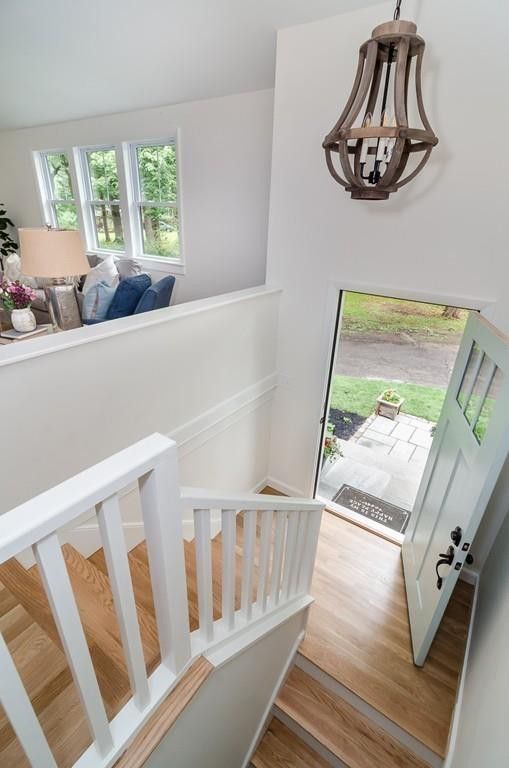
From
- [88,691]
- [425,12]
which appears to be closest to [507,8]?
[425,12]

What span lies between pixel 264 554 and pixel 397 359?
17.6ft

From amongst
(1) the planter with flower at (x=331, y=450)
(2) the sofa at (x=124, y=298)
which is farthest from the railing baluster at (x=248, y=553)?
(1) the planter with flower at (x=331, y=450)

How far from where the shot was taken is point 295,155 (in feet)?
7.75

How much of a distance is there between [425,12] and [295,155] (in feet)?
2.87

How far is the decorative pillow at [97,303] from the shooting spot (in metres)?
3.45

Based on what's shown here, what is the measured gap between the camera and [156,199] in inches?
163

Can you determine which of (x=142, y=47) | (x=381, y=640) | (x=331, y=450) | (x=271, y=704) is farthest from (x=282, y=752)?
(x=142, y=47)

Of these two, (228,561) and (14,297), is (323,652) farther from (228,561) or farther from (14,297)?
(14,297)

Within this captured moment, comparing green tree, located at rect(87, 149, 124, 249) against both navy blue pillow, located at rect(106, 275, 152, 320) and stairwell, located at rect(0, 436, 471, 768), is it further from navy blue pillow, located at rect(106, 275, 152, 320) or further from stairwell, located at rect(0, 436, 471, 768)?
stairwell, located at rect(0, 436, 471, 768)

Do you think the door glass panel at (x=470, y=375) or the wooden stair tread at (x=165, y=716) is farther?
the door glass panel at (x=470, y=375)

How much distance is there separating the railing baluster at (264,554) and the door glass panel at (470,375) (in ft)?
4.24

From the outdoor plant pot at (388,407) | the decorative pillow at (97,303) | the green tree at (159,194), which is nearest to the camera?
the decorative pillow at (97,303)

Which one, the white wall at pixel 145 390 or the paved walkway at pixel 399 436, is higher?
the white wall at pixel 145 390

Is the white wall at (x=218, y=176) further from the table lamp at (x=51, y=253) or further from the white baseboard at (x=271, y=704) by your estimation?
the white baseboard at (x=271, y=704)
